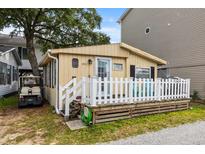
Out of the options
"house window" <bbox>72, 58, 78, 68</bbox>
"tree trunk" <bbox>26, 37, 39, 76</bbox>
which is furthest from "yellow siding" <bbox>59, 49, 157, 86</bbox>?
"tree trunk" <bbox>26, 37, 39, 76</bbox>

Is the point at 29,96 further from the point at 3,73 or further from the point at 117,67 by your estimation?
the point at 3,73

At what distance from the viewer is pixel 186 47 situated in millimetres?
13320

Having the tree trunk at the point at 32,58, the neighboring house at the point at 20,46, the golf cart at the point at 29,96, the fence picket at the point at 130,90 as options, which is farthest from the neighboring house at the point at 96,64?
the neighboring house at the point at 20,46

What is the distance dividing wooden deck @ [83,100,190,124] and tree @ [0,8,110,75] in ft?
32.4

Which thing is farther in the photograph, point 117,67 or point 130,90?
Result: point 117,67

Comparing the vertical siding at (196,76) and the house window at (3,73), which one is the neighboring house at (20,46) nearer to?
the house window at (3,73)

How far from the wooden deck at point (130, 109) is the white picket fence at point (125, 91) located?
0.19 meters

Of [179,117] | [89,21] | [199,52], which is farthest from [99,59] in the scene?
[89,21]

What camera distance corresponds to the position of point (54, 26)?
1705 cm

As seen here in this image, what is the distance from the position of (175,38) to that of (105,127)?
34.0 ft

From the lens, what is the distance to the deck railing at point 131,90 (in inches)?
261

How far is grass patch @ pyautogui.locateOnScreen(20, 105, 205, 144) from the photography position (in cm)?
548

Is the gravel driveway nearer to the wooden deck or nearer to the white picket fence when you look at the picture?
the wooden deck

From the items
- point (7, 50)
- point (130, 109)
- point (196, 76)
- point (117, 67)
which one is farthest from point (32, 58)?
point (196, 76)
